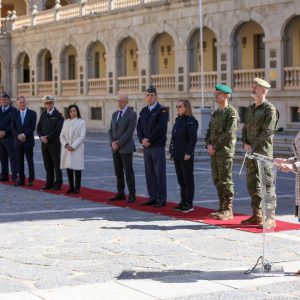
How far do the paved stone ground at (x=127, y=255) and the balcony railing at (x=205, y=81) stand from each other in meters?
19.6

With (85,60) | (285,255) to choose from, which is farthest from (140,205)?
(85,60)

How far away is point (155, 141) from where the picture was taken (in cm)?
1327

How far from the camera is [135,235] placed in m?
10.4

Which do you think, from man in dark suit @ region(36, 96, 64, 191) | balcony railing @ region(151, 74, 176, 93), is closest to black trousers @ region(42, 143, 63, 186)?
man in dark suit @ region(36, 96, 64, 191)

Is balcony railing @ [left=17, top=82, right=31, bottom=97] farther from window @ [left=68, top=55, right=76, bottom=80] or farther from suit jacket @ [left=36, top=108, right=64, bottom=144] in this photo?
suit jacket @ [left=36, top=108, right=64, bottom=144]

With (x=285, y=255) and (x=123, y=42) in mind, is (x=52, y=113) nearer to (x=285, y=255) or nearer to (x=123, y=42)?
(x=285, y=255)

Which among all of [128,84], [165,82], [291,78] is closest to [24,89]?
[128,84]

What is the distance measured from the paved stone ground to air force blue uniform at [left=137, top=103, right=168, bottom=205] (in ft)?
2.51

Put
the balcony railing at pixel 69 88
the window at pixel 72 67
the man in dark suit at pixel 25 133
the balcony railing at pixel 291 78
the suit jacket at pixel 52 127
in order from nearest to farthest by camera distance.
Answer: the suit jacket at pixel 52 127, the man in dark suit at pixel 25 133, the balcony railing at pixel 291 78, the balcony railing at pixel 69 88, the window at pixel 72 67

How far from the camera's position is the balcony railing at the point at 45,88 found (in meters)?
45.5

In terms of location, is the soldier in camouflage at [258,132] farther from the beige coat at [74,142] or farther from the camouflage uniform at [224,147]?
the beige coat at [74,142]

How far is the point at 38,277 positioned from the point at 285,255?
113 inches

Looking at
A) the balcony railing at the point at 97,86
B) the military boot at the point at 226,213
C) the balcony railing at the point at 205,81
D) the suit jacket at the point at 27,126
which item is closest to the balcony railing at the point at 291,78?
the balcony railing at the point at 205,81

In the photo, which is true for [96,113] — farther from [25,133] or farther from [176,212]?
[176,212]
